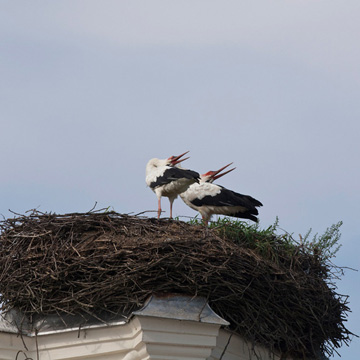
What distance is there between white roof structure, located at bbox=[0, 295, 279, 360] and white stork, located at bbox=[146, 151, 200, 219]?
3348 mm

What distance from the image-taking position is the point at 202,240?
7.68 metres

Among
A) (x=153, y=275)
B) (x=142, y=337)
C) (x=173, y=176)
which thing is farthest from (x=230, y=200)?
(x=142, y=337)

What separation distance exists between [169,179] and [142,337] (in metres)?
3.99

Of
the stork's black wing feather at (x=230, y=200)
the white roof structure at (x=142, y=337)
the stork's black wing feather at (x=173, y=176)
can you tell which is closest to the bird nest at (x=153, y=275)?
the white roof structure at (x=142, y=337)

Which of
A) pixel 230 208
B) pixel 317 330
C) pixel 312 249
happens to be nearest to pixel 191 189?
pixel 230 208

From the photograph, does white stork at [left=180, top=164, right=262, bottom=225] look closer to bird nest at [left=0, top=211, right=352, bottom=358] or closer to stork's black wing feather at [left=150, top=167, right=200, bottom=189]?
stork's black wing feather at [left=150, top=167, right=200, bottom=189]

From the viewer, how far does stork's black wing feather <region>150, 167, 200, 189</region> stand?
10906 millimetres

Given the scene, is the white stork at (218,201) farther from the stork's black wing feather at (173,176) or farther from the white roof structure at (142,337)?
the white roof structure at (142,337)

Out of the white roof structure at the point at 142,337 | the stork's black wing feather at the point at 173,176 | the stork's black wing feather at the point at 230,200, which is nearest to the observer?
the white roof structure at the point at 142,337

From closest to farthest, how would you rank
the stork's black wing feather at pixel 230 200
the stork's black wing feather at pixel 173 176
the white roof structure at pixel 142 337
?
the white roof structure at pixel 142 337, the stork's black wing feather at pixel 173 176, the stork's black wing feather at pixel 230 200

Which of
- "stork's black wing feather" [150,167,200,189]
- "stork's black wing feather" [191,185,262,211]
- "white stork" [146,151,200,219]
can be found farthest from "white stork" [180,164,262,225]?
"stork's black wing feather" [150,167,200,189]

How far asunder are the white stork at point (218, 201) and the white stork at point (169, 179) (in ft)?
1.46

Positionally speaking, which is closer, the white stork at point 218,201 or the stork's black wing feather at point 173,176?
the stork's black wing feather at point 173,176

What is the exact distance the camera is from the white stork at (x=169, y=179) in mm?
10938
